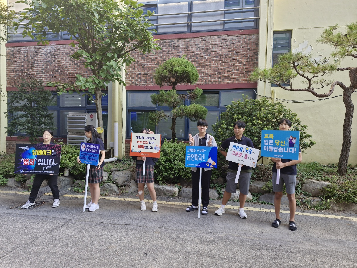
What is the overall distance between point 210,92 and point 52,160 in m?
5.97

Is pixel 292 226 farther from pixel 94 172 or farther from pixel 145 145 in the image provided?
pixel 94 172

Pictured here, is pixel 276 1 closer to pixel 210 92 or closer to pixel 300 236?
pixel 210 92

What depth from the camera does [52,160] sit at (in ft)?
18.1

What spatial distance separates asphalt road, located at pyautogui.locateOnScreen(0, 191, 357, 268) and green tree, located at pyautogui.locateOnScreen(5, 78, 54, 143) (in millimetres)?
4590

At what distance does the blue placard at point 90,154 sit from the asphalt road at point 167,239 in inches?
39.6

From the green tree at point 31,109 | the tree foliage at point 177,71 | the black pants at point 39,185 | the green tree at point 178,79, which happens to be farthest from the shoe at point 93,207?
the green tree at point 31,109

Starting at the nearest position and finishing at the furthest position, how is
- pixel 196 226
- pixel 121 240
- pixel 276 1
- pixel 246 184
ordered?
pixel 121 240
pixel 196 226
pixel 246 184
pixel 276 1

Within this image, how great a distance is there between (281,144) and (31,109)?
8.52 m

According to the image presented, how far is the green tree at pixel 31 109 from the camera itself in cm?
909

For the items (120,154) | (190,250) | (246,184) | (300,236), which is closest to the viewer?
(190,250)

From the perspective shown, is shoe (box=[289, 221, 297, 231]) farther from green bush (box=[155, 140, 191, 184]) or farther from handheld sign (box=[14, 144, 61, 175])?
handheld sign (box=[14, 144, 61, 175])

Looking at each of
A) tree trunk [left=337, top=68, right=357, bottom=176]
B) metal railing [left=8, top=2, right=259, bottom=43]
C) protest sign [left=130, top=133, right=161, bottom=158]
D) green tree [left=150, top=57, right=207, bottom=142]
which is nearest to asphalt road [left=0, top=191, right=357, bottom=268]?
protest sign [left=130, top=133, right=161, bottom=158]

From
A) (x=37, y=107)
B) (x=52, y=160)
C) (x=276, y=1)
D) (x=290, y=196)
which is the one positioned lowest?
(x=290, y=196)

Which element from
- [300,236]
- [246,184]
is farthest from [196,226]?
[300,236]
